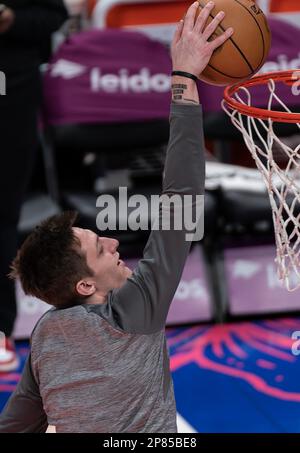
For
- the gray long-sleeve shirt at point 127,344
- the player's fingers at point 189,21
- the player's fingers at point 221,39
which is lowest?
the gray long-sleeve shirt at point 127,344

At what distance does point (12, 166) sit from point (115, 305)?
1785mm

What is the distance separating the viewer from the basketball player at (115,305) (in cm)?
175

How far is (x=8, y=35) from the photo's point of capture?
3.42m

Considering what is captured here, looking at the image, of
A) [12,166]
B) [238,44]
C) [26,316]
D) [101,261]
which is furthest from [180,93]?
[26,316]

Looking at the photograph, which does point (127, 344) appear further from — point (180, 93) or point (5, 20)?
point (5, 20)

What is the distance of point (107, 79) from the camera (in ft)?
13.4

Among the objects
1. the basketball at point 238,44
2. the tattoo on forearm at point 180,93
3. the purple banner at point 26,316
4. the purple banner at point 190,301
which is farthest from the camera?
the purple banner at point 190,301

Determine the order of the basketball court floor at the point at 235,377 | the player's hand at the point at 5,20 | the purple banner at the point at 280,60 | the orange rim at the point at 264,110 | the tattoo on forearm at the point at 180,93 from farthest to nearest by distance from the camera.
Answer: the purple banner at the point at 280,60 → the player's hand at the point at 5,20 → the basketball court floor at the point at 235,377 → the orange rim at the point at 264,110 → the tattoo on forearm at the point at 180,93

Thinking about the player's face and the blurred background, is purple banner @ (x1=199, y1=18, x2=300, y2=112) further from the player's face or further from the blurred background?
the player's face

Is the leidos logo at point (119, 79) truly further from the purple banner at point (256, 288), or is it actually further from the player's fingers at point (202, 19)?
the player's fingers at point (202, 19)

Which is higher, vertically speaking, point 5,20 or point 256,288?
point 5,20

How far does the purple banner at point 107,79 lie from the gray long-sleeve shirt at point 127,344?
2355 mm

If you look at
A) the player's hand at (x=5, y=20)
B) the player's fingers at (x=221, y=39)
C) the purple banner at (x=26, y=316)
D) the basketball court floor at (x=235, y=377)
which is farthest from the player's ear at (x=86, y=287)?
the purple banner at (x=26, y=316)

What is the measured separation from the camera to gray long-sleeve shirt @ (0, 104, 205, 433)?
174cm
